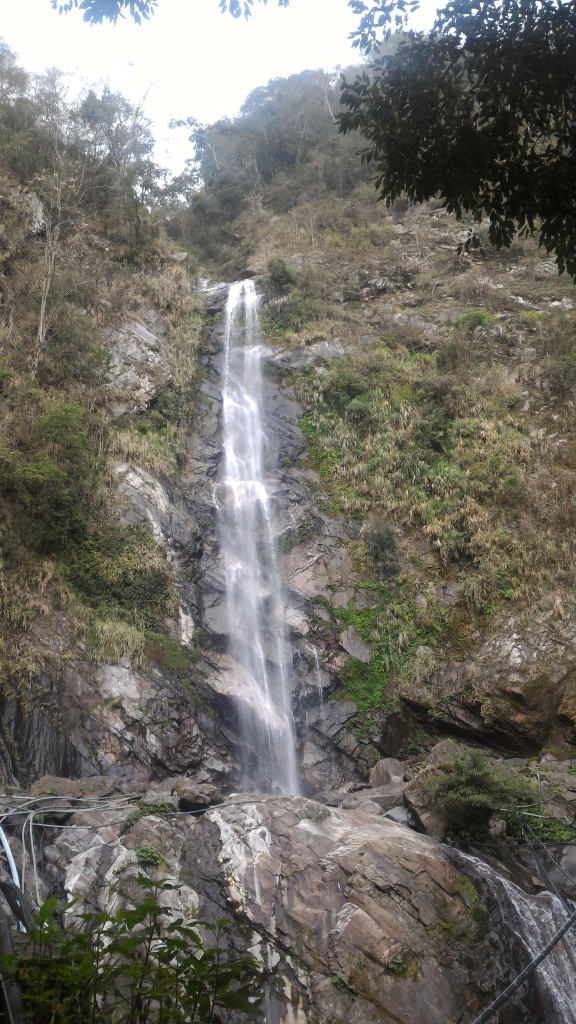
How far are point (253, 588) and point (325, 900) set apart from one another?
8623 millimetres

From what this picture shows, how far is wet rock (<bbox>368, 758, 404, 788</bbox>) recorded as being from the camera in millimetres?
11055

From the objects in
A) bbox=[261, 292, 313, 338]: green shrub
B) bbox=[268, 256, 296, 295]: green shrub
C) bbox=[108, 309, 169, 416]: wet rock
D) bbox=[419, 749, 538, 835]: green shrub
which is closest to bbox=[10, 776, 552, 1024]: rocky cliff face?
bbox=[419, 749, 538, 835]: green shrub

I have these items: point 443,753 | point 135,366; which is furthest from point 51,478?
point 443,753

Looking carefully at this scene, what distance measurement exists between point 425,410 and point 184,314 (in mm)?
9229

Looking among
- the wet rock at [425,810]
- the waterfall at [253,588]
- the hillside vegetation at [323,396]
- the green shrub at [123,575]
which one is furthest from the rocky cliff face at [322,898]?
the green shrub at [123,575]

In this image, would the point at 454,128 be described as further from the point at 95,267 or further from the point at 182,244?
the point at 182,244

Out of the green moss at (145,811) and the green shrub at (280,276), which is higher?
the green shrub at (280,276)

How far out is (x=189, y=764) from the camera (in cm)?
1120

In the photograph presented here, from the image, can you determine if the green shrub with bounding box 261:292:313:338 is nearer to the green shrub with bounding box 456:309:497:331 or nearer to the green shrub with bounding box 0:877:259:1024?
the green shrub with bounding box 456:309:497:331

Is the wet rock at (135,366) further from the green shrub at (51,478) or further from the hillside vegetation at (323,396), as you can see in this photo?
the green shrub at (51,478)

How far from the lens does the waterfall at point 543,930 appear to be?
6.42 meters

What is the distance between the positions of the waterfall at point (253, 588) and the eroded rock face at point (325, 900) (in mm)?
4438

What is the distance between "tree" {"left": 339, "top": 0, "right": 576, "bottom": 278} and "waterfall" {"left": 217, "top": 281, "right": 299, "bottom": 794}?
34.9 feet

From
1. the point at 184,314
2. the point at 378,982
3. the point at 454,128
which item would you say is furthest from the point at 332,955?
the point at 184,314
